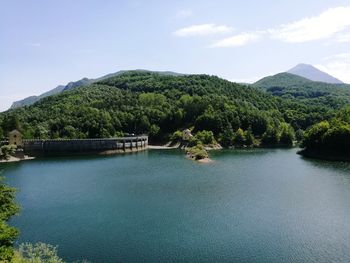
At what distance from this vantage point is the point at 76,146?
122 meters

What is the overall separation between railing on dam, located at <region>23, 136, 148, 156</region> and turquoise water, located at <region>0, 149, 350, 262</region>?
25.9 m

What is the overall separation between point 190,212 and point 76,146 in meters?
77.1

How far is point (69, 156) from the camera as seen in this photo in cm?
11775

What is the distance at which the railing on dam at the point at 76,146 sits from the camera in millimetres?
117062

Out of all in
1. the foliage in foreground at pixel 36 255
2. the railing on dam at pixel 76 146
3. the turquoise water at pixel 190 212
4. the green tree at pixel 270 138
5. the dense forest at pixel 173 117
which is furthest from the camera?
the green tree at pixel 270 138

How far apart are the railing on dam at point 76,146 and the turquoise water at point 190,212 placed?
1018 inches

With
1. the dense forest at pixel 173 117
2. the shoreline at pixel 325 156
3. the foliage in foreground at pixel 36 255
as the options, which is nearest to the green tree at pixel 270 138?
the dense forest at pixel 173 117

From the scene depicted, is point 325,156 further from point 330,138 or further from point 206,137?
point 206,137

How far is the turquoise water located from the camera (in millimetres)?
38353

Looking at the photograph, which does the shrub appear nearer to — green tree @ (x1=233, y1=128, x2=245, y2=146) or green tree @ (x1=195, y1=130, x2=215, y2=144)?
green tree @ (x1=195, y1=130, x2=215, y2=144)

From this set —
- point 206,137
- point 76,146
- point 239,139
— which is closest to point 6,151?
point 76,146

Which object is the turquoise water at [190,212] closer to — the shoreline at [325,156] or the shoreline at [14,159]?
the shoreline at [325,156]

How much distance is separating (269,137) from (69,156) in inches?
2657

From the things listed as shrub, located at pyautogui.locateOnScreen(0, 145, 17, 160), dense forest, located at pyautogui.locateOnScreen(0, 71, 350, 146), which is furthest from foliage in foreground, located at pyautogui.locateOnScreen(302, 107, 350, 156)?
shrub, located at pyautogui.locateOnScreen(0, 145, 17, 160)
